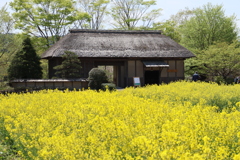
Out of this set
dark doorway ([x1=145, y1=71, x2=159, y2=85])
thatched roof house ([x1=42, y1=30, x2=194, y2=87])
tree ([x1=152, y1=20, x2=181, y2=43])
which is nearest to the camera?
thatched roof house ([x1=42, y1=30, x2=194, y2=87])

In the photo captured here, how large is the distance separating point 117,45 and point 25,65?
7265mm

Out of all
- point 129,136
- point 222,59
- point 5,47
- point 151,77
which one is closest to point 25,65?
point 5,47

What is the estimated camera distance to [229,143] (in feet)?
13.7

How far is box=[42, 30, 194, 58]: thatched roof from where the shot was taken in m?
21.0

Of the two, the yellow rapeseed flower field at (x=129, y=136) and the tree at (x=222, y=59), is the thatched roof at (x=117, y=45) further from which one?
the yellow rapeseed flower field at (x=129, y=136)

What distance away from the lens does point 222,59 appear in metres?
24.5

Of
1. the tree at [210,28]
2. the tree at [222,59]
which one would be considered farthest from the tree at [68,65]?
the tree at [210,28]

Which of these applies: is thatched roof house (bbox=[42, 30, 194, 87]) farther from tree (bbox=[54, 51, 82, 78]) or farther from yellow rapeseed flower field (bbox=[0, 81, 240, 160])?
yellow rapeseed flower field (bbox=[0, 81, 240, 160])

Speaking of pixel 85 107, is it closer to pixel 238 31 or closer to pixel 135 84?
pixel 135 84

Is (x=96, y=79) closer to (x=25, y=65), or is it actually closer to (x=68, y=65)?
(x=68, y=65)

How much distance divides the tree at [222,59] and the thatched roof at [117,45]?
2.80m

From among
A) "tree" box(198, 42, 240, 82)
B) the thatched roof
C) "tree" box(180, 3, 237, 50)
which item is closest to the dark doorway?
the thatched roof

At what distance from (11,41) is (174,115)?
1685 centimetres

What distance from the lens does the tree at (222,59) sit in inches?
941
